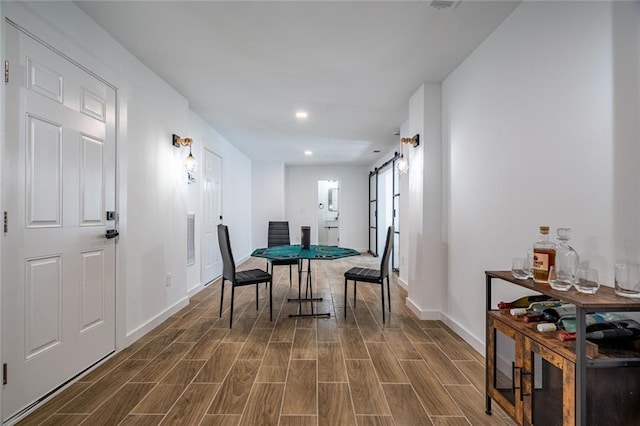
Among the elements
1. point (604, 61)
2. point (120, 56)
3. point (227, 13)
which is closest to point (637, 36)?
point (604, 61)

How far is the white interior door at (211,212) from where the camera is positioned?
15.0ft

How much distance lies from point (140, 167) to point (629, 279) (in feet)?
11.1

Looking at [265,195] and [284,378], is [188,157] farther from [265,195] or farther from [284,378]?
[265,195]

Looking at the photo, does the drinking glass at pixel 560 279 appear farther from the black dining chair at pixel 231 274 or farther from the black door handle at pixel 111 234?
the black door handle at pixel 111 234

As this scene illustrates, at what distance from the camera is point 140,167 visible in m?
2.76

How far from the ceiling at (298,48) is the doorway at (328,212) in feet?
16.1

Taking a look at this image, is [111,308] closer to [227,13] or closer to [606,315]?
[227,13]

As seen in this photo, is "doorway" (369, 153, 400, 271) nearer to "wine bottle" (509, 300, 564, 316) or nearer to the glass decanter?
"wine bottle" (509, 300, 564, 316)

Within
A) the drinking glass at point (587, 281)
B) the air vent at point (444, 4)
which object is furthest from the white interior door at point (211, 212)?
the drinking glass at point (587, 281)

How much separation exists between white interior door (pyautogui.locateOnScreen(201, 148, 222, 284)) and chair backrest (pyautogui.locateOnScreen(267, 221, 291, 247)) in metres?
0.99

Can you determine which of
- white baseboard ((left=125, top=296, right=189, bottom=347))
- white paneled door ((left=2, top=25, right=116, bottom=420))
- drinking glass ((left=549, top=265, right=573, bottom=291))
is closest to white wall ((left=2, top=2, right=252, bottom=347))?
white baseboard ((left=125, top=296, right=189, bottom=347))

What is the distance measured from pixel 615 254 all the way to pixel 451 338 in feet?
5.56

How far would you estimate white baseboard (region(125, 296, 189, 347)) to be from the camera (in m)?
2.60

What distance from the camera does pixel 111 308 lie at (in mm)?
2354
